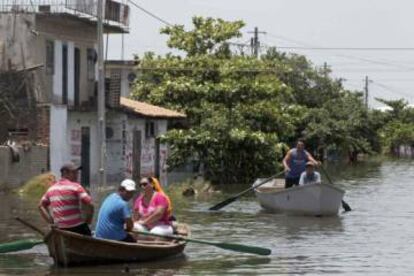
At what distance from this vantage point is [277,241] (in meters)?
20.9

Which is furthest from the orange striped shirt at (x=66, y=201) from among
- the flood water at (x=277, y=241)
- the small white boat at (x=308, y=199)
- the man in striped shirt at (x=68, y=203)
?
the small white boat at (x=308, y=199)

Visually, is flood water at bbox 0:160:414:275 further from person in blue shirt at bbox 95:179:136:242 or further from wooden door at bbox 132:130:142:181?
wooden door at bbox 132:130:142:181

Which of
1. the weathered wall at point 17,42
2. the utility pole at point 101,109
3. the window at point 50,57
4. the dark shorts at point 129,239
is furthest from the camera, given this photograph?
the window at point 50,57

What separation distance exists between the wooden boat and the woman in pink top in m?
0.47

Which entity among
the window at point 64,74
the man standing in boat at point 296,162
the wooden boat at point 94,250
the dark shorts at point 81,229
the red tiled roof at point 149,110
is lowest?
the wooden boat at point 94,250

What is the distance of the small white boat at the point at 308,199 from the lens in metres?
26.1

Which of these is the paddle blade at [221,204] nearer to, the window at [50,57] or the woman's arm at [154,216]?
the window at [50,57]

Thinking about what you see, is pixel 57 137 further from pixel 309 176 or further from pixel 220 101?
pixel 309 176

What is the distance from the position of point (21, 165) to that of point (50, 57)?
15.6ft

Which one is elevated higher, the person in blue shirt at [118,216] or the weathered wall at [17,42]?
the weathered wall at [17,42]

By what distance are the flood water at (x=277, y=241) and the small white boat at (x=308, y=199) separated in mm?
293

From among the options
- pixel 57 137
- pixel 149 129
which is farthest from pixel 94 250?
pixel 149 129

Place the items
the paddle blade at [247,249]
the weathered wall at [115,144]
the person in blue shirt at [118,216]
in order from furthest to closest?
the weathered wall at [115,144], the paddle blade at [247,249], the person in blue shirt at [118,216]

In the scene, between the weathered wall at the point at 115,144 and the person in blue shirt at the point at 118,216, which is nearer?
the person in blue shirt at the point at 118,216
